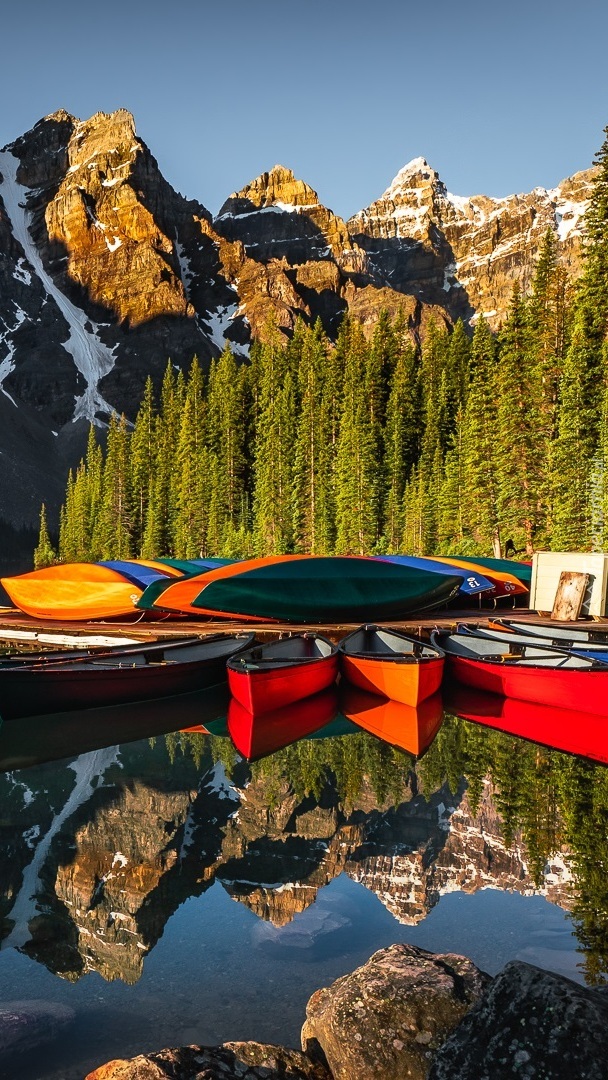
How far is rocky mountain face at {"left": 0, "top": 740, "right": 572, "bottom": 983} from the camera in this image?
8930 mm

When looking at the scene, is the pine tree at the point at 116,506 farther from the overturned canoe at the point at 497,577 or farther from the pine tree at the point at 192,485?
the overturned canoe at the point at 497,577

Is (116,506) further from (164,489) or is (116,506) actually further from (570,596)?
(570,596)

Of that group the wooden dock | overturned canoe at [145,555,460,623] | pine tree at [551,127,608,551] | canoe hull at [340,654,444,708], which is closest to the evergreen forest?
pine tree at [551,127,608,551]

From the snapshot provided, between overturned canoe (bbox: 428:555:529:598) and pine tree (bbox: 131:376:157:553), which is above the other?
pine tree (bbox: 131:376:157:553)

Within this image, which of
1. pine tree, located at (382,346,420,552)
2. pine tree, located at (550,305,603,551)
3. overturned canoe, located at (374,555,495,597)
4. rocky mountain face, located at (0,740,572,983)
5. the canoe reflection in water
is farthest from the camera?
pine tree, located at (382,346,420,552)

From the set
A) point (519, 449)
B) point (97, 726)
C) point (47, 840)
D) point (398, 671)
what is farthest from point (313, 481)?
point (47, 840)

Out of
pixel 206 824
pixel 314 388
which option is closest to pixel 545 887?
pixel 206 824

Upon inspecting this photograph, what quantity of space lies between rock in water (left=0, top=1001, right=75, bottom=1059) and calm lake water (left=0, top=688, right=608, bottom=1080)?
32mm

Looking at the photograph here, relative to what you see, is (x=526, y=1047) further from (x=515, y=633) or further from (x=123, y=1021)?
(x=515, y=633)

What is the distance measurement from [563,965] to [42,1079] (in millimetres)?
5309

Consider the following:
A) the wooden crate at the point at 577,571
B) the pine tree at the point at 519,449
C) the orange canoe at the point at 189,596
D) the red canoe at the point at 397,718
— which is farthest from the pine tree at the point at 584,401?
the red canoe at the point at 397,718

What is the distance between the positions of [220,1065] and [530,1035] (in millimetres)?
2143

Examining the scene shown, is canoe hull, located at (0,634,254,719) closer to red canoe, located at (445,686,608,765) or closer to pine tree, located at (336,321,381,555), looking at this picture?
red canoe, located at (445,686,608,765)

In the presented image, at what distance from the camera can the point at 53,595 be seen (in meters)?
32.6
